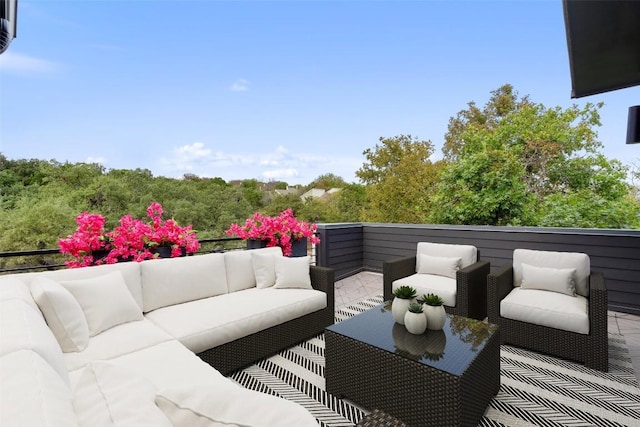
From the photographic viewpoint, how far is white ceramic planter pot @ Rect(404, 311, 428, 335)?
2.04m

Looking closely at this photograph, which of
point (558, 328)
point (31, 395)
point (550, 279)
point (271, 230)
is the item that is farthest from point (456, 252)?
point (31, 395)

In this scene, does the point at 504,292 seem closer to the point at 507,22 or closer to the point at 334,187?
the point at 507,22

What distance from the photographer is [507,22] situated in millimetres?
6762

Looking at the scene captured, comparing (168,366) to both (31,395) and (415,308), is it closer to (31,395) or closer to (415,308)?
(31,395)

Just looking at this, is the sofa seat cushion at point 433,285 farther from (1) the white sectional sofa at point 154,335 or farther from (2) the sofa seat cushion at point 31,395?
(2) the sofa seat cushion at point 31,395

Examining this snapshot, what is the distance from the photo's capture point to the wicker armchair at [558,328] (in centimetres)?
238

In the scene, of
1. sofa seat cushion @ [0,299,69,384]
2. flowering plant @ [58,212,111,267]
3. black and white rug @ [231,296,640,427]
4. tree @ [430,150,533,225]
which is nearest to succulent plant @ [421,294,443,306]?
black and white rug @ [231,296,640,427]

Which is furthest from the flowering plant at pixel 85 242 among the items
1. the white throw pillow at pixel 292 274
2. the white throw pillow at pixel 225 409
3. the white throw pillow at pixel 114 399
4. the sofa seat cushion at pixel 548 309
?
the sofa seat cushion at pixel 548 309

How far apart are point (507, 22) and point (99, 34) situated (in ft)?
29.0

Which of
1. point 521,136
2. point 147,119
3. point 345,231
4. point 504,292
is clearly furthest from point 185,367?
point 147,119

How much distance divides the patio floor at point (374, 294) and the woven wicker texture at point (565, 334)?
12.1 inches

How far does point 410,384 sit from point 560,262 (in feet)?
7.25

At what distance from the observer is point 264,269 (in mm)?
3119

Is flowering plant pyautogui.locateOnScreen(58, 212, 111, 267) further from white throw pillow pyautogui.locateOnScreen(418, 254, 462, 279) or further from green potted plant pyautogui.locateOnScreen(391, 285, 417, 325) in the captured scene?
white throw pillow pyautogui.locateOnScreen(418, 254, 462, 279)
